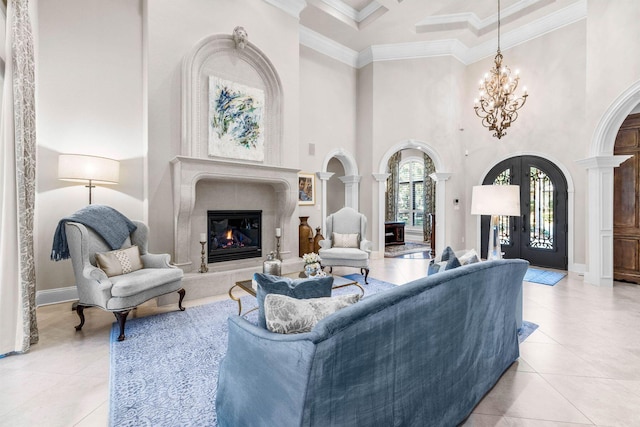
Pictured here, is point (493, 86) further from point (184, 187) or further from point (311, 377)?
point (311, 377)

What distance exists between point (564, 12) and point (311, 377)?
7.81m

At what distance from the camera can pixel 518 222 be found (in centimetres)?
625

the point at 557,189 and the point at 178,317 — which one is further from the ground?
the point at 557,189

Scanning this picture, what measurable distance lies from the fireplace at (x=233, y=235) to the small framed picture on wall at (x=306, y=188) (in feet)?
4.86

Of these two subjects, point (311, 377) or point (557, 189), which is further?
point (557, 189)

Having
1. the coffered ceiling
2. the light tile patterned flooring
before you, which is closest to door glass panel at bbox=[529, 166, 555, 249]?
the light tile patterned flooring

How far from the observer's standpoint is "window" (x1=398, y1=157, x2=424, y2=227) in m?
10.7

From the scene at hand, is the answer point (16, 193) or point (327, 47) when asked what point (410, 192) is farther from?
point (16, 193)

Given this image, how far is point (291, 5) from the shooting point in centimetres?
514

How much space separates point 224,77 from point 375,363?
459cm

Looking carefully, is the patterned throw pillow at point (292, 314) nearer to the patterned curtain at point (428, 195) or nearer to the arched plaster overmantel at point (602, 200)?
the arched plaster overmantel at point (602, 200)

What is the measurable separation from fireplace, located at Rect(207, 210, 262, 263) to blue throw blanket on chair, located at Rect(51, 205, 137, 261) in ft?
3.82

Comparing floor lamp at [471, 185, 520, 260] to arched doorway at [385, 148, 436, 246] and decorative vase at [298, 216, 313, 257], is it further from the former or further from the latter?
arched doorway at [385, 148, 436, 246]

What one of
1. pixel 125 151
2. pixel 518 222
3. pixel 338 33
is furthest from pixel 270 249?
pixel 518 222
